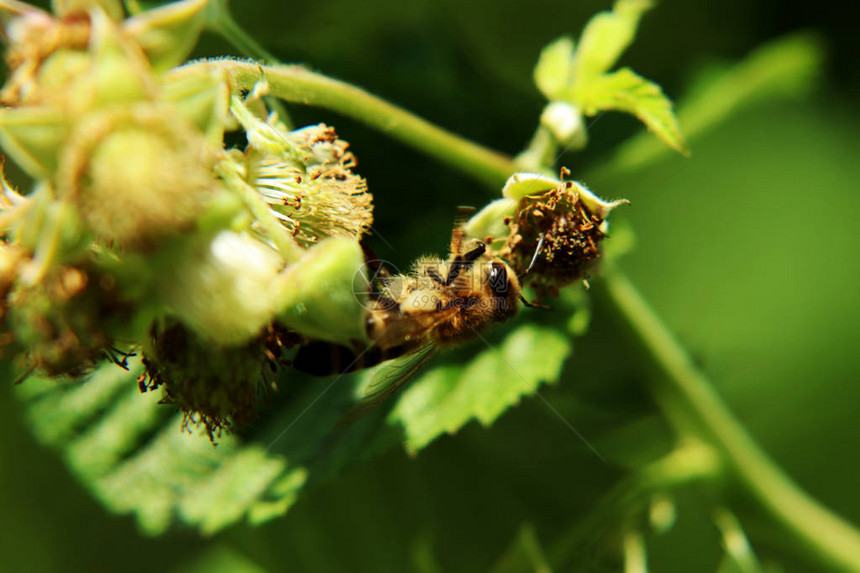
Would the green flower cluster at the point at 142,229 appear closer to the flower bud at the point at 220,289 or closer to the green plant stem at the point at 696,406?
the flower bud at the point at 220,289

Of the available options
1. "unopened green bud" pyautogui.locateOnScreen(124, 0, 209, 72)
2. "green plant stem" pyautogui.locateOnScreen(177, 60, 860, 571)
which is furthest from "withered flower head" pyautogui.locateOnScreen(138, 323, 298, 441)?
"green plant stem" pyautogui.locateOnScreen(177, 60, 860, 571)

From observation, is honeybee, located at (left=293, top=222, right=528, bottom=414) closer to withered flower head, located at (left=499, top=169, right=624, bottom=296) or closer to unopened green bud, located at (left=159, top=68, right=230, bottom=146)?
withered flower head, located at (left=499, top=169, right=624, bottom=296)

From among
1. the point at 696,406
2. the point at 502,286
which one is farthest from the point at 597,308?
the point at 502,286

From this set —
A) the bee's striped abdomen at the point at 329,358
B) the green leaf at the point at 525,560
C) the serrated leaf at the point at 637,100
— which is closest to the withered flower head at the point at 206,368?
the bee's striped abdomen at the point at 329,358

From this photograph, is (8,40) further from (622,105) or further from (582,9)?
(582,9)

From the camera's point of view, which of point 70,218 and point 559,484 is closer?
point 70,218

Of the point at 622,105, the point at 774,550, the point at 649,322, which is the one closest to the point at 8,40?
the point at 622,105
